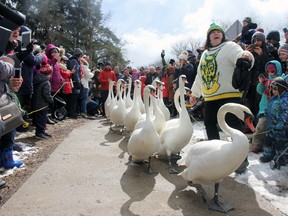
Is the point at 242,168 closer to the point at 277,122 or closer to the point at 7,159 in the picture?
the point at 277,122

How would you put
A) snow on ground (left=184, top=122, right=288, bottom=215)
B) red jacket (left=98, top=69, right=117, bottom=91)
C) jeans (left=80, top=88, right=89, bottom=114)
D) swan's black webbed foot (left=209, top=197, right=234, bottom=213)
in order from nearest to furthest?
1. swan's black webbed foot (left=209, top=197, right=234, bottom=213)
2. snow on ground (left=184, top=122, right=288, bottom=215)
3. jeans (left=80, top=88, right=89, bottom=114)
4. red jacket (left=98, top=69, right=117, bottom=91)

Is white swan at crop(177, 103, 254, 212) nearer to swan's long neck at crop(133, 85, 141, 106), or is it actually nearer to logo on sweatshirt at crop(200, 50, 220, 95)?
logo on sweatshirt at crop(200, 50, 220, 95)

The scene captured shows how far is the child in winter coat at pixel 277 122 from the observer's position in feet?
15.8

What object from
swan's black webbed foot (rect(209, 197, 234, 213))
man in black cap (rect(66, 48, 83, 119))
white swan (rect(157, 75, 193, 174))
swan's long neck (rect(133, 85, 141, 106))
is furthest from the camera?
man in black cap (rect(66, 48, 83, 119))

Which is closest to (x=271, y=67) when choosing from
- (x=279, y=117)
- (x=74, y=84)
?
(x=279, y=117)

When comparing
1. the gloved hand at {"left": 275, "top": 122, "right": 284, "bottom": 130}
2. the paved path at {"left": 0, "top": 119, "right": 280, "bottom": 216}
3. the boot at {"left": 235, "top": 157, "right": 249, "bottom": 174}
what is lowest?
the paved path at {"left": 0, "top": 119, "right": 280, "bottom": 216}

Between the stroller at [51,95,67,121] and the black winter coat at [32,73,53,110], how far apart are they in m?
2.07

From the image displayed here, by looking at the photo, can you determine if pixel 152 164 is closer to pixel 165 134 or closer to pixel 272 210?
pixel 165 134

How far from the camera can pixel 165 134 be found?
5359 mm

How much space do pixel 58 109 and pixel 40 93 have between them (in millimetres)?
2683

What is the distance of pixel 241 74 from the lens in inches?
162

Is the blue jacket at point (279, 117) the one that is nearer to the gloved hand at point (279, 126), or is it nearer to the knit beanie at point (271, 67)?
the gloved hand at point (279, 126)

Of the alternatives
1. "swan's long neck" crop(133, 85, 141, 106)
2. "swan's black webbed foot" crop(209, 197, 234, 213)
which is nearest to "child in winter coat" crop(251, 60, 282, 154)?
"swan's black webbed foot" crop(209, 197, 234, 213)

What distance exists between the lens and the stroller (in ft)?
29.3
